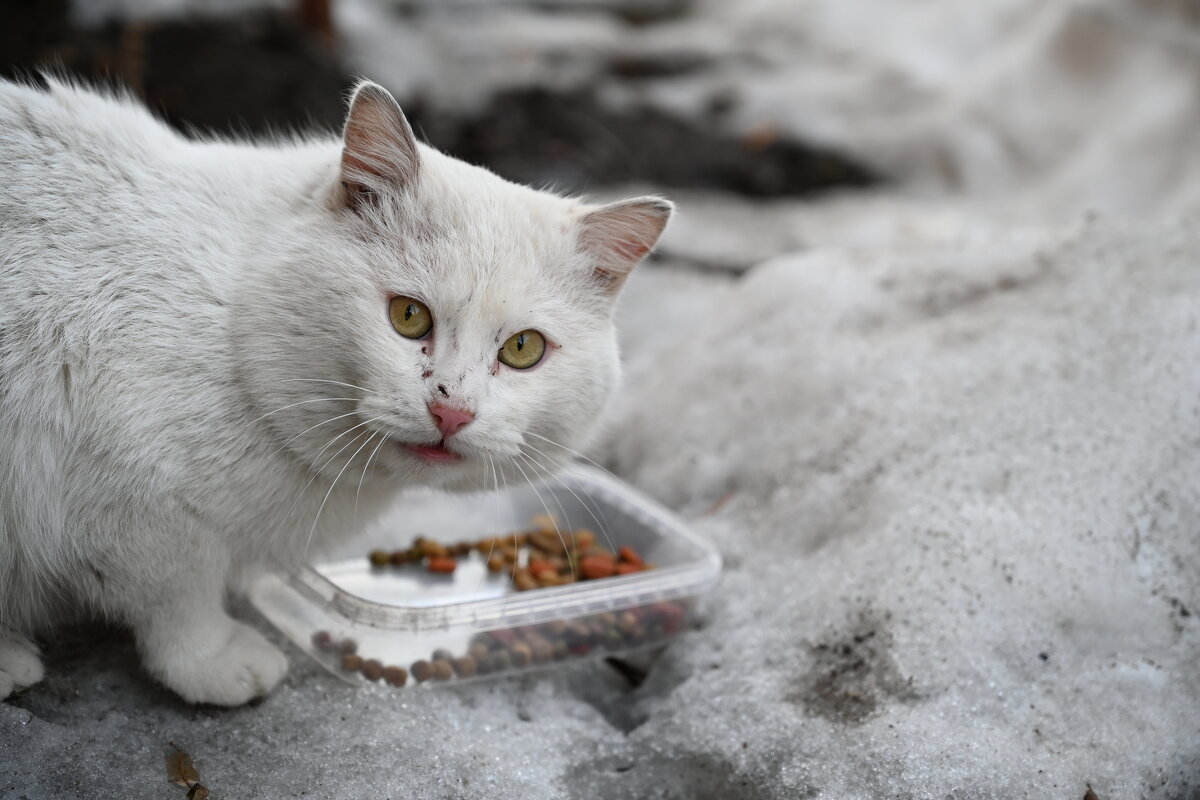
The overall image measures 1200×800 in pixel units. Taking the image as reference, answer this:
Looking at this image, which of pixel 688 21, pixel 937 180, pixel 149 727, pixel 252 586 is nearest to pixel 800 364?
pixel 252 586

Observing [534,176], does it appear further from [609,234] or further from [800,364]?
[609,234]

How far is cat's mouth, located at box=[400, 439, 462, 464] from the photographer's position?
173 centimetres

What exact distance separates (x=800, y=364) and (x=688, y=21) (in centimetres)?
450

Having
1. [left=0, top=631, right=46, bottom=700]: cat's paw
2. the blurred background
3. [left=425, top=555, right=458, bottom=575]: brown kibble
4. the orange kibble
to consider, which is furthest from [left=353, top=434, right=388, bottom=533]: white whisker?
the blurred background

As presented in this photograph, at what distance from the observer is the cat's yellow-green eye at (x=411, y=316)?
1749mm

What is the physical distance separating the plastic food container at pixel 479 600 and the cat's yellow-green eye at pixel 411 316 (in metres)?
0.45

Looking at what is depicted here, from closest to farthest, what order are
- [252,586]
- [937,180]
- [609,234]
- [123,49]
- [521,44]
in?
[609,234] < [252,586] < [123,49] < [937,180] < [521,44]

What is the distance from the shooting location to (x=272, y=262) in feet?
5.89

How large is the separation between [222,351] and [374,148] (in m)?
0.49


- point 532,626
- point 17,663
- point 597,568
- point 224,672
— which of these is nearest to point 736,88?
point 597,568

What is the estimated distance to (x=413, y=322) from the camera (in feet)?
5.75

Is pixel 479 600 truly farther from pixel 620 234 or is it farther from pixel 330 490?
pixel 620 234

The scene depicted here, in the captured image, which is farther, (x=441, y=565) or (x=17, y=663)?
(x=441, y=565)

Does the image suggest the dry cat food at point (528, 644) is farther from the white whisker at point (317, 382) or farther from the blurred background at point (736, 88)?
the blurred background at point (736, 88)
